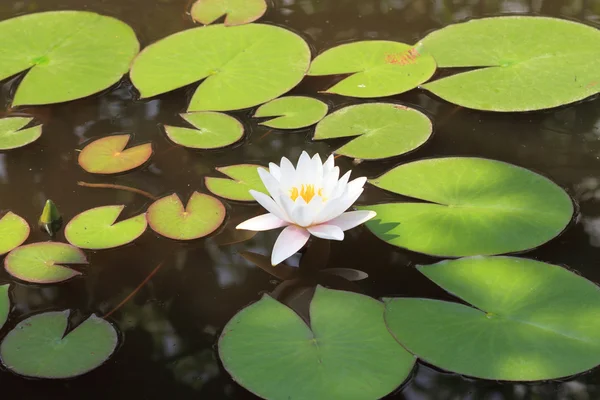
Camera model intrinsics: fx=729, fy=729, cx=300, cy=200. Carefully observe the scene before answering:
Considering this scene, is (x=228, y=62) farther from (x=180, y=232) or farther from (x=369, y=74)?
(x=180, y=232)

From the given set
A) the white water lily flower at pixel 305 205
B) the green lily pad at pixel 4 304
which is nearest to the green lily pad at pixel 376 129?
the white water lily flower at pixel 305 205

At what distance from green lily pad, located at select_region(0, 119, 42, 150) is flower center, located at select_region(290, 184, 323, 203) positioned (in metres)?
1.20

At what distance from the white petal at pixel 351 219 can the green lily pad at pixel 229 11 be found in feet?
4.95

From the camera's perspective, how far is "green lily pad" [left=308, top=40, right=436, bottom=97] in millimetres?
2945

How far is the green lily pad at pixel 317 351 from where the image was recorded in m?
1.83

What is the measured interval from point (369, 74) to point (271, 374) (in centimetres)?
155

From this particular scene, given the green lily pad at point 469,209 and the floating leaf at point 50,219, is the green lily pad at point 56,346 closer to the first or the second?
the floating leaf at point 50,219

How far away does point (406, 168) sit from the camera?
252cm

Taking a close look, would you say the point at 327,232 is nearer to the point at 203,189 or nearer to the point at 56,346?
the point at 203,189

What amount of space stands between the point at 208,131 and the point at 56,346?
107 centimetres

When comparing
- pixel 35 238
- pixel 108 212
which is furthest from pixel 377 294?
pixel 35 238

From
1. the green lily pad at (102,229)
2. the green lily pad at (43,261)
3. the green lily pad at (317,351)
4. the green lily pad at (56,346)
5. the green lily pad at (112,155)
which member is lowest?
the green lily pad at (56,346)

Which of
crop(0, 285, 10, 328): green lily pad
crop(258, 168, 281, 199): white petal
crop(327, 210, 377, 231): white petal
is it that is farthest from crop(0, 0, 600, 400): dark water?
crop(258, 168, 281, 199): white petal

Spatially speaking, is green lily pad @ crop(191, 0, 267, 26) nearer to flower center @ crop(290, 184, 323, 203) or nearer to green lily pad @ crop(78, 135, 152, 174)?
green lily pad @ crop(78, 135, 152, 174)
